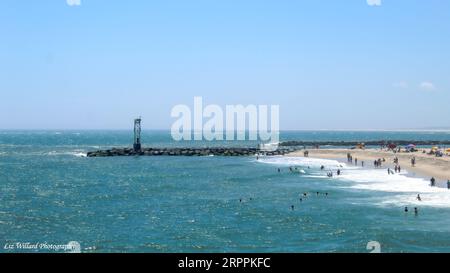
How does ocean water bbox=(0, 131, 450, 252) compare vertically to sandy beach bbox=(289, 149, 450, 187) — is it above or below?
below

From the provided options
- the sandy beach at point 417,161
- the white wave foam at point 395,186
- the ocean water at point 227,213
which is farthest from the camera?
the sandy beach at point 417,161

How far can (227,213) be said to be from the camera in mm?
38281

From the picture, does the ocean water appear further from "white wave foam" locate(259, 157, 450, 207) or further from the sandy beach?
the sandy beach

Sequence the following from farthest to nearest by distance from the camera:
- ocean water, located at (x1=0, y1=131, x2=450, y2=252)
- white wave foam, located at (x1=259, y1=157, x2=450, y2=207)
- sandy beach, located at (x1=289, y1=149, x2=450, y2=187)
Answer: sandy beach, located at (x1=289, y1=149, x2=450, y2=187) → white wave foam, located at (x1=259, y1=157, x2=450, y2=207) → ocean water, located at (x1=0, y1=131, x2=450, y2=252)

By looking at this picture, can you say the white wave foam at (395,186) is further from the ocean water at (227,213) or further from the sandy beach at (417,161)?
the sandy beach at (417,161)

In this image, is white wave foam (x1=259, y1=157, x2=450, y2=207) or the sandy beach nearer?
white wave foam (x1=259, y1=157, x2=450, y2=207)

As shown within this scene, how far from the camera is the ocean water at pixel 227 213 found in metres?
28.5

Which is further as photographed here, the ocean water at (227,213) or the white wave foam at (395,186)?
the white wave foam at (395,186)

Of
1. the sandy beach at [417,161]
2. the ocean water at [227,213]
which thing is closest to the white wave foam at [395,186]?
the ocean water at [227,213]

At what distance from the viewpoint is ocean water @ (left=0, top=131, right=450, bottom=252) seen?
2855 centimetres

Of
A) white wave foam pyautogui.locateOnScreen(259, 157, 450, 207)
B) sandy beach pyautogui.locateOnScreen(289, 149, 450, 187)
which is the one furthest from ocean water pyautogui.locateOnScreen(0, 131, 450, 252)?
sandy beach pyautogui.locateOnScreen(289, 149, 450, 187)

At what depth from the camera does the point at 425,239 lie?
28.3m

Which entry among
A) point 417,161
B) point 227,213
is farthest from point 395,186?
point 417,161
